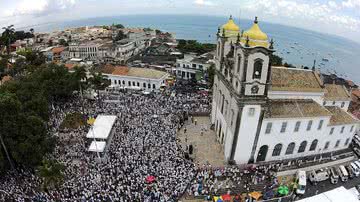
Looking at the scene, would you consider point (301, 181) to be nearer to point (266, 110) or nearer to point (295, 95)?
point (266, 110)

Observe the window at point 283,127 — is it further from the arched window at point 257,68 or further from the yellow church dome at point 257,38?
the yellow church dome at point 257,38

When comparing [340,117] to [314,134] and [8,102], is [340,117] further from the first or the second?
[8,102]

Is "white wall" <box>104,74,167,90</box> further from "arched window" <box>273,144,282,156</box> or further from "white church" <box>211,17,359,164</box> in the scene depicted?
"arched window" <box>273,144,282,156</box>

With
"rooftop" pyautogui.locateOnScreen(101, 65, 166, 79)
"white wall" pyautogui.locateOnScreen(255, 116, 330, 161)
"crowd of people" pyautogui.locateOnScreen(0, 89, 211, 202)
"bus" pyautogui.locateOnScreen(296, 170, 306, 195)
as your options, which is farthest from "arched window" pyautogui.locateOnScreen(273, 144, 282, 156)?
"rooftop" pyautogui.locateOnScreen(101, 65, 166, 79)

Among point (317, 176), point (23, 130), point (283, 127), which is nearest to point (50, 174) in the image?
point (23, 130)

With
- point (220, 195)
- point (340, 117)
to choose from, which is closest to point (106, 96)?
point (220, 195)

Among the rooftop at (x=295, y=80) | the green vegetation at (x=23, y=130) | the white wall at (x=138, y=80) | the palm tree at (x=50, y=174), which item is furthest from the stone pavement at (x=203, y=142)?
the green vegetation at (x=23, y=130)
